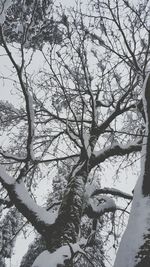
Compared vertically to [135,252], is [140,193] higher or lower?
higher

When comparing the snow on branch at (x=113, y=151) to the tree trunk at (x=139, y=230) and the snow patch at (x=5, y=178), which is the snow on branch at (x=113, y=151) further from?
the tree trunk at (x=139, y=230)

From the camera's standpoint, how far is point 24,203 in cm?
462

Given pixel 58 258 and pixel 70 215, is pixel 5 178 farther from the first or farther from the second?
pixel 58 258

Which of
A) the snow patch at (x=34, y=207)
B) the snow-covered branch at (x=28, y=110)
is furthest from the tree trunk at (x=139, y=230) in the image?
the snow-covered branch at (x=28, y=110)

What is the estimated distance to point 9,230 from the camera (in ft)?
112

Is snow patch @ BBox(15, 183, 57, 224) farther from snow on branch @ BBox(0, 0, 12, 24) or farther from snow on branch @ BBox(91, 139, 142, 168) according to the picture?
snow on branch @ BBox(0, 0, 12, 24)

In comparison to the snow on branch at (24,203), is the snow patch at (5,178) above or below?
above

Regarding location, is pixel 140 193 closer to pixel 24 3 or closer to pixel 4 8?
pixel 4 8

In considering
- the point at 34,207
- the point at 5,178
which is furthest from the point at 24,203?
the point at 5,178

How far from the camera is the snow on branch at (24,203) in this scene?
449 centimetres

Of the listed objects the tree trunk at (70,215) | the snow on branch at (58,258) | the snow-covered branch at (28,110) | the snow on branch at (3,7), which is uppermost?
the snow on branch at (3,7)

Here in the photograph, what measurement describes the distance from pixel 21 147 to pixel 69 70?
2.58 m

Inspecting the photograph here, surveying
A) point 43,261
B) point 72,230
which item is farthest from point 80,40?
point 43,261

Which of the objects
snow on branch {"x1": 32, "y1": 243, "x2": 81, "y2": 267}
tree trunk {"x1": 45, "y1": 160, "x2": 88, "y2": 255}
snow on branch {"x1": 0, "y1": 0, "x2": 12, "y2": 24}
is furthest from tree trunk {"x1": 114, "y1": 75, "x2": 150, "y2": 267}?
snow on branch {"x1": 0, "y1": 0, "x2": 12, "y2": 24}
